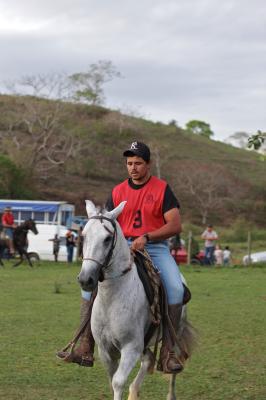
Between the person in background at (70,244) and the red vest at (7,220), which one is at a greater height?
the red vest at (7,220)

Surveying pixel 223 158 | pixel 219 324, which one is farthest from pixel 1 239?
pixel 223 158

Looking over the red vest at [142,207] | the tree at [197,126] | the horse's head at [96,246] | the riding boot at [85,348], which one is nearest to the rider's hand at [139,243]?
the red vest at [142,207]

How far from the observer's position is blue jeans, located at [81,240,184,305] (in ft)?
22.3

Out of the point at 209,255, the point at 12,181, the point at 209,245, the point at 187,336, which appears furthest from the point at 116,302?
the point at 12,181

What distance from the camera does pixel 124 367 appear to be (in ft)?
19.8

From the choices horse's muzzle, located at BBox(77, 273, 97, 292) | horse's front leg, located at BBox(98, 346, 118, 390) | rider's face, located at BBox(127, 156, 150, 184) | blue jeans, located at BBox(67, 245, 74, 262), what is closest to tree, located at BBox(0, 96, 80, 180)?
blue jeans, located at BBox(67, 245, 74, 262)

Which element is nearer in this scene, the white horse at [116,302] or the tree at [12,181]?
the white horse at [116,302]

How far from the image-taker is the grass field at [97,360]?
773cm

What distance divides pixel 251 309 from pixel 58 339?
558 centimetres

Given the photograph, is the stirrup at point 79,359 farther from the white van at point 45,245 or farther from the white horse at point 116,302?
the white van at point 45,245

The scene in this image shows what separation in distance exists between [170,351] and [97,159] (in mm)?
64700

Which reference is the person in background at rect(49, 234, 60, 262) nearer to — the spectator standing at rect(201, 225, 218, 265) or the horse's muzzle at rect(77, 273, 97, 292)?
the spectator standing at rect(201, 225, 218, 265)

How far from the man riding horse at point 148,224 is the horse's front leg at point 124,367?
534 mm

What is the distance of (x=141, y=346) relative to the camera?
632cm
